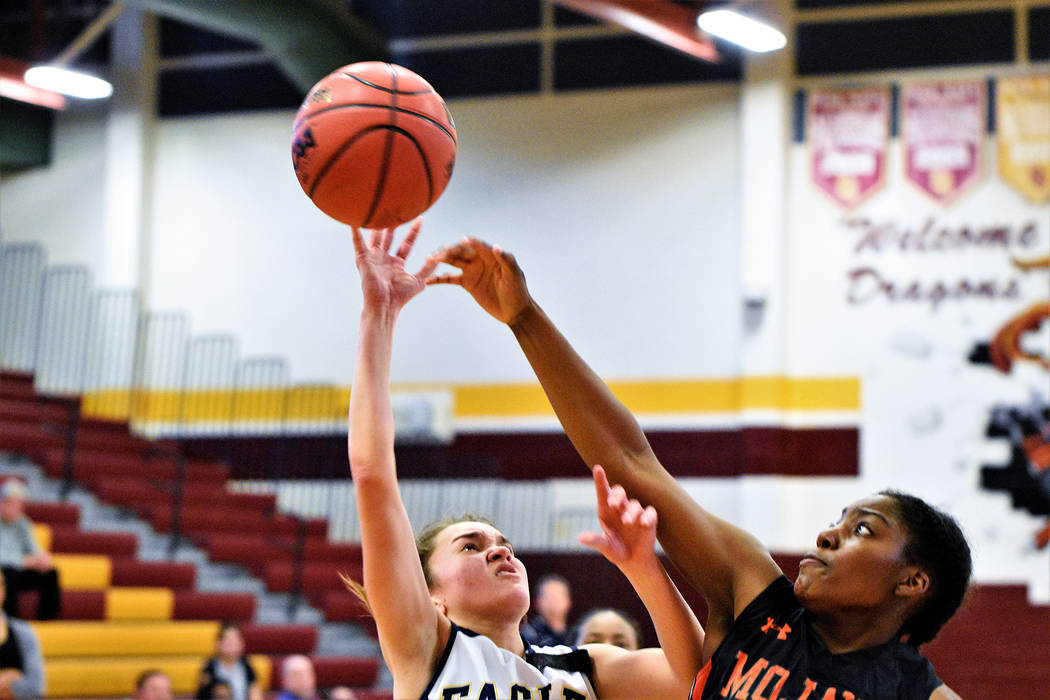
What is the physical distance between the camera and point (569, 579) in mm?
11500

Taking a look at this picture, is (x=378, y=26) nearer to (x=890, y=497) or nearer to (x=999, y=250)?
(x=999, y=250)

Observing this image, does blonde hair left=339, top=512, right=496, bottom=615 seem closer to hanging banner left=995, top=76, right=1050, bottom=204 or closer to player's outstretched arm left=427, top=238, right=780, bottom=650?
player's outstretched arm left=427, top=238, right=780, bottom=650

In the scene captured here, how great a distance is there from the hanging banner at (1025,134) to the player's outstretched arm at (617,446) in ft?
30.6

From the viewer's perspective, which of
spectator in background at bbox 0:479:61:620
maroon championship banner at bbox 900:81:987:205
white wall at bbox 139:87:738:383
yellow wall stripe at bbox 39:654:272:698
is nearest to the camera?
spectator in background at bbox 0:479:61:620

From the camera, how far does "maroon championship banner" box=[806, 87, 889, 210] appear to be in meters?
11.4

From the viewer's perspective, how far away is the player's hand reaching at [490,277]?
2629mm

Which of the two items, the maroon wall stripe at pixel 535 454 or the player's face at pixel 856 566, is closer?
the player's face at pixel 856 566

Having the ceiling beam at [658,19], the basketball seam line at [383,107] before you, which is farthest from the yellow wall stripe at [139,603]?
the basketball seam line at [383,107]

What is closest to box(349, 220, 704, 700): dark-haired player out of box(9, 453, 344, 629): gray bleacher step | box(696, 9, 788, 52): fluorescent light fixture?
box(696, 9, 788, 52): fluorescent light fixture

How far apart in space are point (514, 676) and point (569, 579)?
8960 millimetres

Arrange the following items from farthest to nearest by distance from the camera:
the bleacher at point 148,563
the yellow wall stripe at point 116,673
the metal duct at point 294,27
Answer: the metal duct at point 294,27, the bleacher at point 148,563, the yellow wall stripe at point 116,673

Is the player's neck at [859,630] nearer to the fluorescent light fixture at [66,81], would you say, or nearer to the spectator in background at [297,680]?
the spectator in background at [297,680]

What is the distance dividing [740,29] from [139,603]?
19.1ft

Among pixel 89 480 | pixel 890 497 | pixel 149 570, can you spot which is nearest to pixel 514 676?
pixel 890 497
